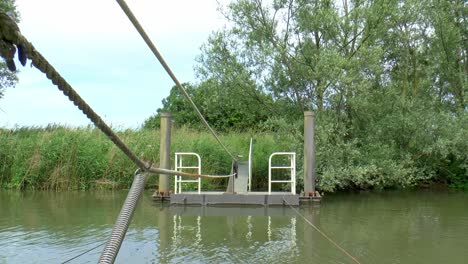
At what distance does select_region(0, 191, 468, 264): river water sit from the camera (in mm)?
5441

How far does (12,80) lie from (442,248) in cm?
2344

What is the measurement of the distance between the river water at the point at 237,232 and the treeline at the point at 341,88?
6.11 feet

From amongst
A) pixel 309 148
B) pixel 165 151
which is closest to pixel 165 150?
pixel 165 151

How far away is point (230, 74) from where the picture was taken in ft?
40.9

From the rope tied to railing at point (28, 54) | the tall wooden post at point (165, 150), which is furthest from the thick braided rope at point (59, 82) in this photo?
the tall wooden post at point (165, 150)

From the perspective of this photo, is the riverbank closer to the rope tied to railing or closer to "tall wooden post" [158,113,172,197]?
"tall wooden post" [158,113,172,197]

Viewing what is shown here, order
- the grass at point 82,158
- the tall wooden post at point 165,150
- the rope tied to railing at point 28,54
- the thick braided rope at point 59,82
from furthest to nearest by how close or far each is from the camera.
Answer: the grass at point 82,158 → the tall wooden post at point 165,150 → the thick braided rope at point 59,82 → the rope tied to railing at point 28,54

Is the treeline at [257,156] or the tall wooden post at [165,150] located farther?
the treeline at [257,156]

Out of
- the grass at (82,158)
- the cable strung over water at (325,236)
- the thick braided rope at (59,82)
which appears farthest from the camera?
the grass at (82,158)

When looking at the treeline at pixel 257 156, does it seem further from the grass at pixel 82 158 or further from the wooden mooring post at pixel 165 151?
the wooden mooring post at pixel 165 151

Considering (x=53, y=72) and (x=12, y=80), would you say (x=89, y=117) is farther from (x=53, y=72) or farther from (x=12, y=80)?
(x=12, y=80)

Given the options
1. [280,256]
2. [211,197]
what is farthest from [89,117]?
[211,197]

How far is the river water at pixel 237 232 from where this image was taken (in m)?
5.44

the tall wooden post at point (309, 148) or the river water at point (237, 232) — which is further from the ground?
the tall wooden post at point (309, 148)
